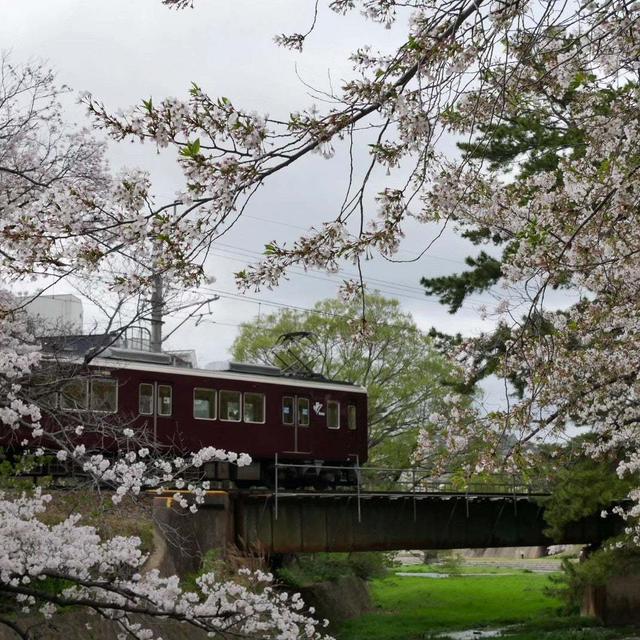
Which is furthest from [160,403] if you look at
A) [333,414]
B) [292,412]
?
[333,414]

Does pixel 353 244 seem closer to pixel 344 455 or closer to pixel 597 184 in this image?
pixel 597 184

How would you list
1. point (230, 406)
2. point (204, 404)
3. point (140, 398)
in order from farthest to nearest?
point (230, 406)
point (204, 404)
point (140, 398)

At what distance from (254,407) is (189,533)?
5508 mm

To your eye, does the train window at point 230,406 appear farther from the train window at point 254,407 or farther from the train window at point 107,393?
the train window at point 107,393

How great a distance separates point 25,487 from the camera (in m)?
11.9

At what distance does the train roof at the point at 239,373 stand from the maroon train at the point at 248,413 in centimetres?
2

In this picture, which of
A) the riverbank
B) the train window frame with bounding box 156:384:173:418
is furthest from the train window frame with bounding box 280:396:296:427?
the riverbank

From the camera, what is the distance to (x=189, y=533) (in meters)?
17.8

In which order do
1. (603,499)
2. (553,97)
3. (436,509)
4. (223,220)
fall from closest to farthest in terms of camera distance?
(223,220), (553,97), (603,499), (436,509)

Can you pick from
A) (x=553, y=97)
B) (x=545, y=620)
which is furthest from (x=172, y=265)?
(x=545, y=620)

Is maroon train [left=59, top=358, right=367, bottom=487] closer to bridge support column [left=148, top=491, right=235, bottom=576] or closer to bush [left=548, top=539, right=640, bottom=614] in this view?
bridge support column [left=148, top=491, right=235, bottom=576]

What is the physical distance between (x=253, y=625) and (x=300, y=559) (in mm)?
20380

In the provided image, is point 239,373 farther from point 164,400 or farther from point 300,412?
point 164,400

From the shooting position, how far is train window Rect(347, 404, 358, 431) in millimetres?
25172
